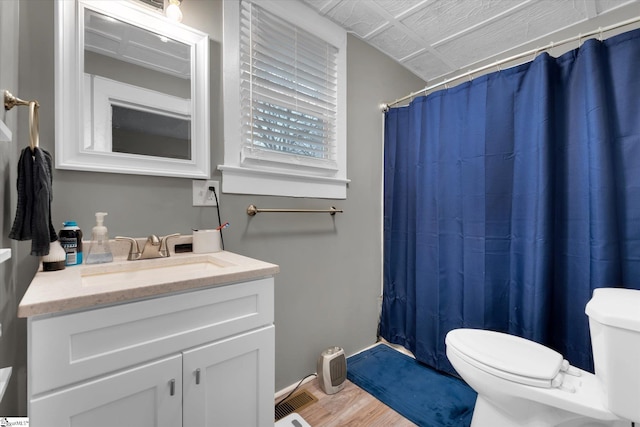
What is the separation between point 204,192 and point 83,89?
59cm

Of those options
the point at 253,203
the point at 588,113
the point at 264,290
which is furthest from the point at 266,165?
the point at 588,113

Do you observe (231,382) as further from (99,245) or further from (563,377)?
(563,377)

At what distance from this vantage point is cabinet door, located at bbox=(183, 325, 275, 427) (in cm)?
82

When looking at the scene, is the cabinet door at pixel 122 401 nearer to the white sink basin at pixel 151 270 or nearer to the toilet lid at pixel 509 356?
the white sink basin at pixel 151 270

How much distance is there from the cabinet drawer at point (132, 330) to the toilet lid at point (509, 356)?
895 mm

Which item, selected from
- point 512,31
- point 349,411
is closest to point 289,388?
point 349,411

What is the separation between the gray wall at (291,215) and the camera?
3.26 feet

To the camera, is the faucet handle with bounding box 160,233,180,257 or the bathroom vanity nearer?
the bathroom vanity

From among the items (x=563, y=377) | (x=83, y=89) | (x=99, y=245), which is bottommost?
(x=563, y=377)

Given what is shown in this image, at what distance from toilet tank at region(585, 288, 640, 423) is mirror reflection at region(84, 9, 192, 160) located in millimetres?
1717

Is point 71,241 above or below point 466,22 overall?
below

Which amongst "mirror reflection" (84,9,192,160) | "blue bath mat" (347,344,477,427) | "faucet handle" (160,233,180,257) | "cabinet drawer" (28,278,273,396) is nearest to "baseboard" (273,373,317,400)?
"blue bath mat" (347,344,477,427)

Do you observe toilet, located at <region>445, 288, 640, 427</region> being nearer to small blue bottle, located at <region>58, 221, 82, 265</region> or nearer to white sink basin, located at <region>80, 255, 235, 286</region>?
white sink basin, located at <region>80, 255, 235, 286</region>

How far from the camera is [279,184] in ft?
5.16
